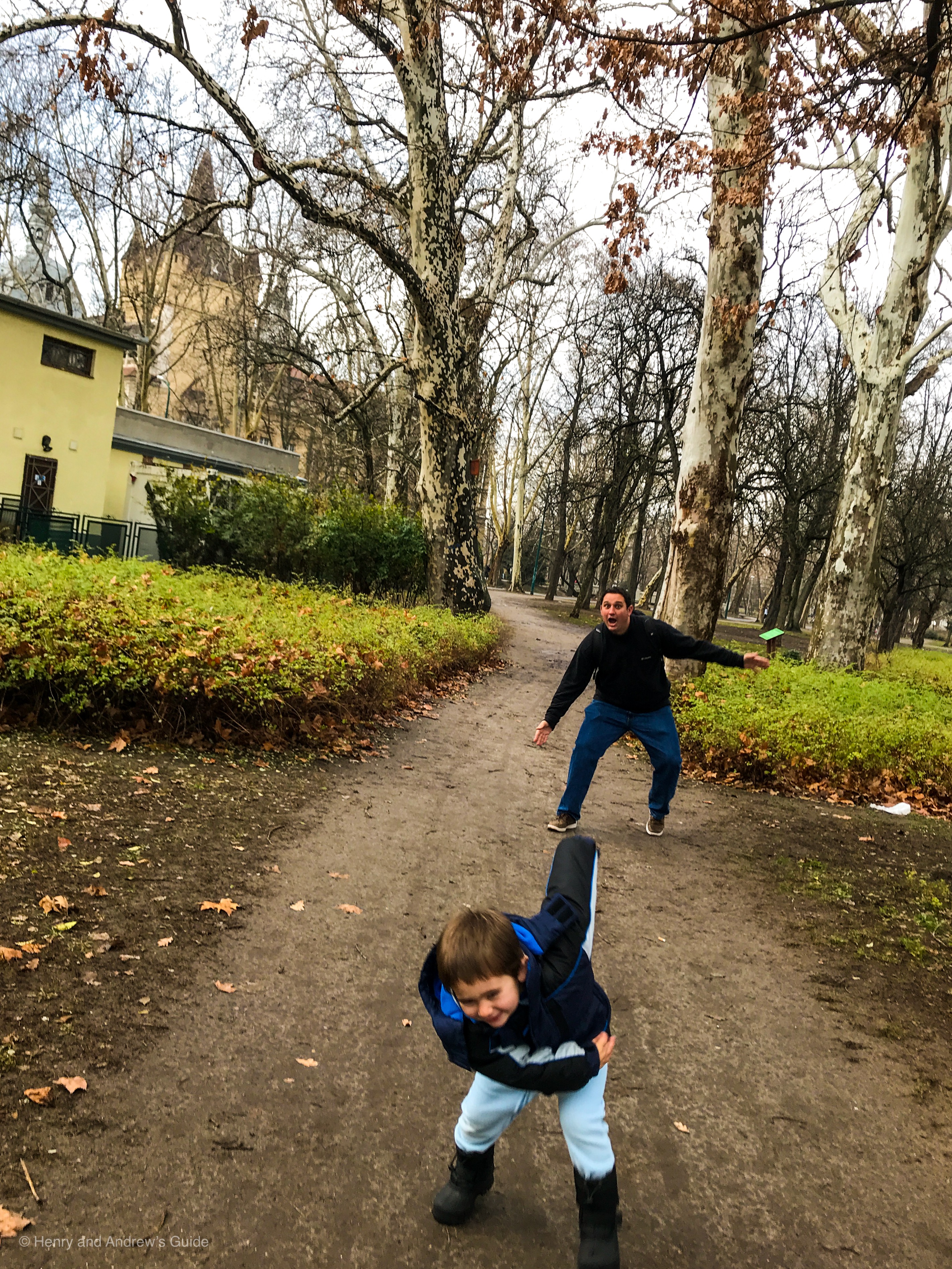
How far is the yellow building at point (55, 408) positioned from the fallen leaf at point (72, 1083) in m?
22.2

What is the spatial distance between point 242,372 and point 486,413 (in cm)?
1172

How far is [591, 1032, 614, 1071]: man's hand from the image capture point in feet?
8.22

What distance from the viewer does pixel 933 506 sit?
122 ft

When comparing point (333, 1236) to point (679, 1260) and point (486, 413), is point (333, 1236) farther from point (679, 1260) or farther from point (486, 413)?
point (486, 413)

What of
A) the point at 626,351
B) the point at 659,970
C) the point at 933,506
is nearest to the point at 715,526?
the point at 659,970

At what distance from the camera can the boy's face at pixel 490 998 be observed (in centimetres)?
231

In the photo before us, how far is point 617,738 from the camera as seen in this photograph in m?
6.72

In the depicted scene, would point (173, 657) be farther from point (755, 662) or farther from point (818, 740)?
point (818, 740)

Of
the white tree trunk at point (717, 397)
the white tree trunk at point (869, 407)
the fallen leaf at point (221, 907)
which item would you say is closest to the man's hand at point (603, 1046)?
the fallen leaf at point (221, 907)

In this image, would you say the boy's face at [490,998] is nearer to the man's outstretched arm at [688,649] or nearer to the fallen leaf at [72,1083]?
the fallen leaf at [72,1083]

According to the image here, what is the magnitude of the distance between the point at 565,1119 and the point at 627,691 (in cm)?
433

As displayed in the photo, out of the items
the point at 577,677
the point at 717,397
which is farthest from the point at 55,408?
the point at 577,677

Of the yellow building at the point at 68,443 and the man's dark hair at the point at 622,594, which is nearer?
the man's dark hair at the point at 622,594

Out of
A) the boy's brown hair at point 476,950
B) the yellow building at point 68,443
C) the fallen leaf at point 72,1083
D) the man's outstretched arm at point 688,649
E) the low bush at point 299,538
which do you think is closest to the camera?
the boy's brown hair at point 476,950
